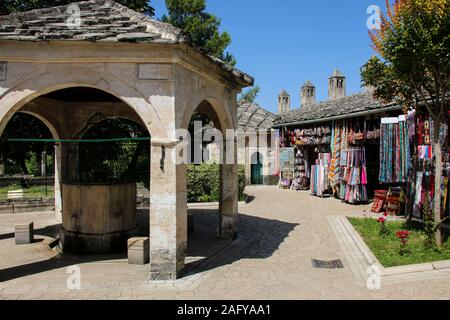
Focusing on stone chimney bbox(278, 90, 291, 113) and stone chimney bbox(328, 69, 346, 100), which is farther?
stone chimney bbox(278, 90, 291, 113)

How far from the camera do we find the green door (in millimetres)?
25891

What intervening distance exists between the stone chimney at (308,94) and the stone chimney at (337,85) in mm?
1791

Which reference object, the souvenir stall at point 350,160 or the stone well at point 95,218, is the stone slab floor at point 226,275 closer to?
the stone well at point 95,218

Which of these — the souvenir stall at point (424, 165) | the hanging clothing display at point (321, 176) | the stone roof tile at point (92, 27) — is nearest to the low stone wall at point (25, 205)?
the stone roof tile at point (92, 27)

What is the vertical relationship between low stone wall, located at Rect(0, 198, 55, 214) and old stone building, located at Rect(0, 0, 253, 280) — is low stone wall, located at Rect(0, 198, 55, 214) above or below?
below

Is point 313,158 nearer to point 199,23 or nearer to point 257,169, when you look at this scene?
point 257,169

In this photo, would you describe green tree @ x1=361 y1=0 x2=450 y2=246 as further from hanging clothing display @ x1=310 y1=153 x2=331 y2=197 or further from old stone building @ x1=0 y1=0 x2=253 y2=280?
hanging clothing display @ x1=310 y1=153 x2=331 y2=197

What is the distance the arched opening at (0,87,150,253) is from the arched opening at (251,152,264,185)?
16015 mm

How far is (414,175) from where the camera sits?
10891 mm

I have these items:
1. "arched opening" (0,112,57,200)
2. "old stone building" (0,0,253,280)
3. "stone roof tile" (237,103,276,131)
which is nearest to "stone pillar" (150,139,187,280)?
"old stone building" (0,0,253,280)

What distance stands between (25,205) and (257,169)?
15381mm

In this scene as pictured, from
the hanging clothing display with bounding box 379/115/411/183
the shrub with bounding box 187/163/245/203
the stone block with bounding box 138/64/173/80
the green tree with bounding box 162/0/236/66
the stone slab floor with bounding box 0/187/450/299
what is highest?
the green tree with bounding box 162/0/236/66

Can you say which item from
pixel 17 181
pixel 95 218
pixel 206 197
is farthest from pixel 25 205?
pixel 95 218
